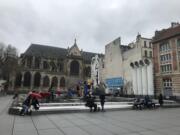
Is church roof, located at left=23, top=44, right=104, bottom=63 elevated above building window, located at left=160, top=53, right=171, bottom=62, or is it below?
above

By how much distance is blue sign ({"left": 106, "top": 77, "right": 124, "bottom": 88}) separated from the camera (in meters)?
53.8

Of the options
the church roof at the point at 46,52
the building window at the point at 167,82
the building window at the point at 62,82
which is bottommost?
the building window at the point at 167,82

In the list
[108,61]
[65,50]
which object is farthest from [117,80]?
[65,50]

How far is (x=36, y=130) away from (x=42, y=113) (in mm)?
5714

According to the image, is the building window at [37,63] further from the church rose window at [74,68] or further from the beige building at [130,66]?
the beige building at [130,66]

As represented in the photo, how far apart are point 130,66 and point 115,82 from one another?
8.62m

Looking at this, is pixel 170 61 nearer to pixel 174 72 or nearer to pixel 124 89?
pixel 174 72

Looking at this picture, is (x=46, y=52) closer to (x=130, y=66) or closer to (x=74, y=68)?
(x=74, y=68)

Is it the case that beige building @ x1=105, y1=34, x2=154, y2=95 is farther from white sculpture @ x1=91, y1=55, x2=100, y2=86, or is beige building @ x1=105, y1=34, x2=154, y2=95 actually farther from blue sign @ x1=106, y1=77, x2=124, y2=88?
white sculpture @ x1=91, y1=55, x2=100, y2=86

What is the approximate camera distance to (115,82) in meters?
56.4

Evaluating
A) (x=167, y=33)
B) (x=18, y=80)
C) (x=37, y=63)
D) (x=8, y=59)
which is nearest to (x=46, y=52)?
(x=37, y=63)

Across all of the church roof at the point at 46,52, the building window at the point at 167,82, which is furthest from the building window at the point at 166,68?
the church roof at the point at 46,52

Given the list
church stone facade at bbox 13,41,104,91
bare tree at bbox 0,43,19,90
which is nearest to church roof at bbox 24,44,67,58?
church stone facade at bbox 13,41,104,91

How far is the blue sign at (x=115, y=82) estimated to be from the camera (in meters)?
53.8
